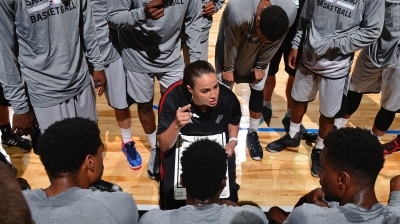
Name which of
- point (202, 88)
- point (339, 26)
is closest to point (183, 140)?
point (202, 88)

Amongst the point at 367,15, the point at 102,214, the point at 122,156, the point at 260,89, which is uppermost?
the point at 367,15

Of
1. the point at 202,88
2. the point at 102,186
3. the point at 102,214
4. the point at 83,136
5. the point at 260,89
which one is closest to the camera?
the point at 102,214

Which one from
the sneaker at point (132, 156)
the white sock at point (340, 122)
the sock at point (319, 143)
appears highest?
the white sock at point (340, 122)

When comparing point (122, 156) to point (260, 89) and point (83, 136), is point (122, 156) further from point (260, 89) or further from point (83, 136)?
point (83, 136)

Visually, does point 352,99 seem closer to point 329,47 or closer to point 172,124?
point 329,47

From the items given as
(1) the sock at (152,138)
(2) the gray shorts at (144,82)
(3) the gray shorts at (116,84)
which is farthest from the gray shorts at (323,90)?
(3) the gray shorts at (116,84)

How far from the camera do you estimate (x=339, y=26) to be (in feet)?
9.09

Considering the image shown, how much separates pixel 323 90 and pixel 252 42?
63 centimetres

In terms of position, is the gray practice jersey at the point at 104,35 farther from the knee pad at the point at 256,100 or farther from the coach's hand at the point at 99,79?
the knee pad at the point at 256,100

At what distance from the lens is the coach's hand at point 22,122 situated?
2.41 metres

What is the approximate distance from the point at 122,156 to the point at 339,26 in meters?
1.93

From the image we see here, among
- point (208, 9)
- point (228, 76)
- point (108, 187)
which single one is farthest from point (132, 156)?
point (208, 9)

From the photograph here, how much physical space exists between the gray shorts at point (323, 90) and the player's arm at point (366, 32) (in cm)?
28

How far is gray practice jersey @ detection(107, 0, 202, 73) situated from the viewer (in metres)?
2.71
